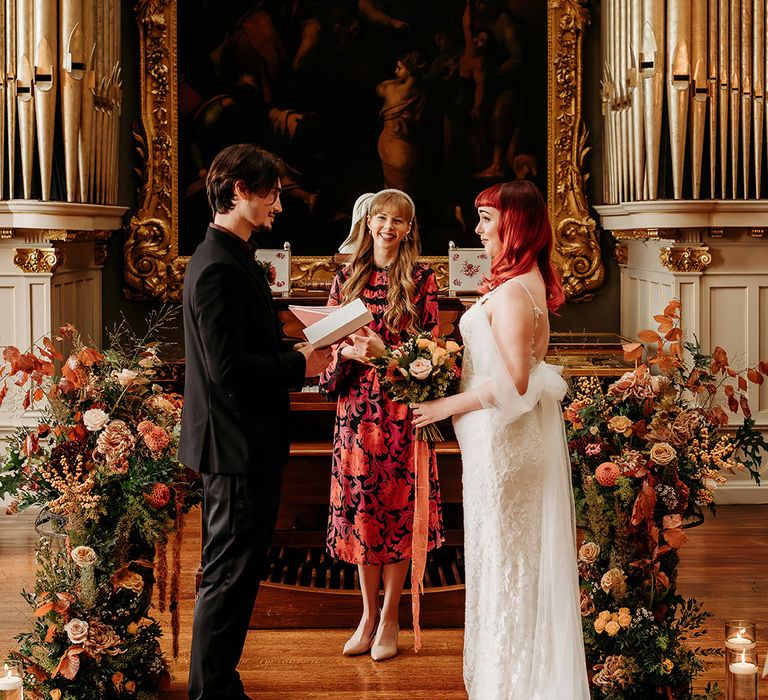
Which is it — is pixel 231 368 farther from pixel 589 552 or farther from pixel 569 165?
pixel 569 165

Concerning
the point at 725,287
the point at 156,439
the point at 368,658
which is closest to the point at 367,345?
the point at 156,439

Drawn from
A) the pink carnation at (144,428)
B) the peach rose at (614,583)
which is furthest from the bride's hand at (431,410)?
the pink carnation at (144,428)

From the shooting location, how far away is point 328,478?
546 cm

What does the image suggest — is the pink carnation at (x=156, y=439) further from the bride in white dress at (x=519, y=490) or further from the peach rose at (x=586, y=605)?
the peach rose at (x=586, y=605)

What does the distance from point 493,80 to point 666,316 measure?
498 cm

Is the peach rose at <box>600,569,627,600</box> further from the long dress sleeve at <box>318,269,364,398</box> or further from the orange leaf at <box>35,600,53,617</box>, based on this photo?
the orange leaf at <box>35,600,53,617</box>

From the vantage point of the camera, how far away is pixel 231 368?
3.32 meters

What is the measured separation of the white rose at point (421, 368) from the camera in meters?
3.58

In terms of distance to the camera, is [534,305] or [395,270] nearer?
[534,305]

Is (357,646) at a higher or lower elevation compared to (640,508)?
lower

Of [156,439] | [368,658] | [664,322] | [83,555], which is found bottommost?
[368,658]

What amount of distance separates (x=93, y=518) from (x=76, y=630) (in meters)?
0.37

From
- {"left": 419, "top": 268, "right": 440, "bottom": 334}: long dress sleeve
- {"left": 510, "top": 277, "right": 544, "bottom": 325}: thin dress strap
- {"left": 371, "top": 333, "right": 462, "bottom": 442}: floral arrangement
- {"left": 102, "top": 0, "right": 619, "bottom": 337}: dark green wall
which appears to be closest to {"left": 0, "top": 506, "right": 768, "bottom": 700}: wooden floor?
{"left": 371, "top": 333, "right": 462, "bottom": 442}: floral arrangement

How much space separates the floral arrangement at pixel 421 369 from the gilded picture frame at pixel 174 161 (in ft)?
15.2
